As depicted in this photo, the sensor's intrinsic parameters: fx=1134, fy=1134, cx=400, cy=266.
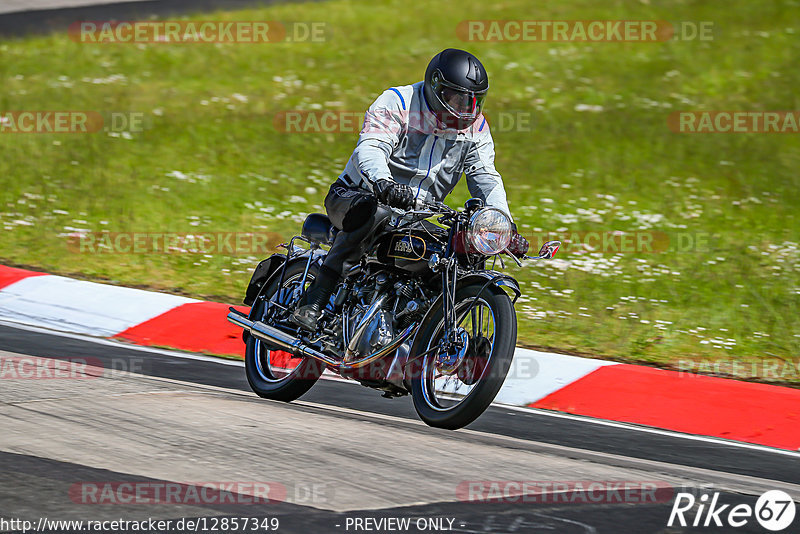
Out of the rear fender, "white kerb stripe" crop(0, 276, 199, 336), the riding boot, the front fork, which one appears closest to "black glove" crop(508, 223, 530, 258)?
the front fork

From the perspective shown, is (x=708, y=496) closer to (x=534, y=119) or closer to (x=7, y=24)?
(x=534, y=119)

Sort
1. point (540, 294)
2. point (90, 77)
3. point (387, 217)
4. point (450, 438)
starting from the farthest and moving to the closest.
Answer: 1. point (90, 77)
2. point (540, 294)
3. point (387, 217)
4. point (450, 438)

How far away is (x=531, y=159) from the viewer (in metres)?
12.8

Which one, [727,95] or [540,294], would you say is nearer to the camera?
[540,294]

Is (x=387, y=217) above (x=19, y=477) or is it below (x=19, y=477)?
above

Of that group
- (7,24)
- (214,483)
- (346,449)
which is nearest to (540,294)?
(346,449)

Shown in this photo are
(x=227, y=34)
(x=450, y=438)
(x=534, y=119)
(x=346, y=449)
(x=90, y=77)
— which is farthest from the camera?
(x=227, y=34)

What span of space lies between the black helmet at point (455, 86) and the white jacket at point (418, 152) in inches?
4.0

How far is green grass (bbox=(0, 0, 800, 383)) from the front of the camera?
29.8ft

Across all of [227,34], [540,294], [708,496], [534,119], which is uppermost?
[227,34]

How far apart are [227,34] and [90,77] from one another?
3.03 metres

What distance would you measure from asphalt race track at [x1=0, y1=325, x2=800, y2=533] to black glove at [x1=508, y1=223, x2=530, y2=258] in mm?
949

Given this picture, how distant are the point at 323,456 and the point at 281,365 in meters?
2.13

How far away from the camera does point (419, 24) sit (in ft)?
59.1
